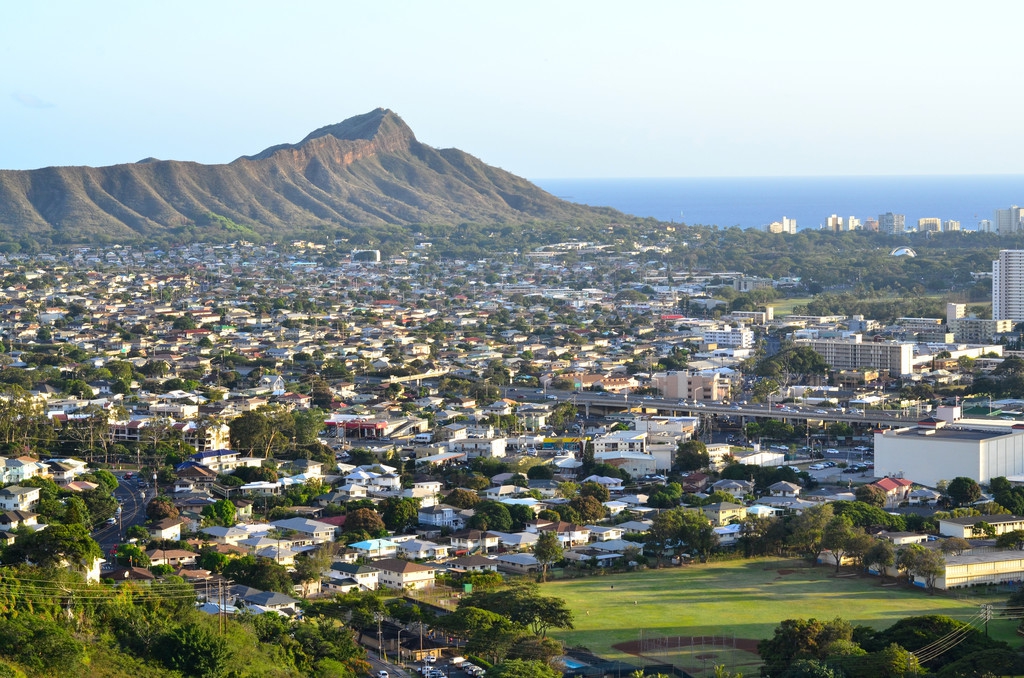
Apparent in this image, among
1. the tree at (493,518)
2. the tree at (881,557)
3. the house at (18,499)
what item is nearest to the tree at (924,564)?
the tree at (881,557)

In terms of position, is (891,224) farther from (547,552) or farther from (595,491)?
(547,552)

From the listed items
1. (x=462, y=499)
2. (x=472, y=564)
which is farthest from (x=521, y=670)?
(x=462, y=499)

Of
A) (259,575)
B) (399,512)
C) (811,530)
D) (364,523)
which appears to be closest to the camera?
(259,575)

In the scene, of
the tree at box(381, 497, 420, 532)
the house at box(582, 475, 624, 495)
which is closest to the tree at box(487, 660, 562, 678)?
the tree at box(381, 497, 420, 532)

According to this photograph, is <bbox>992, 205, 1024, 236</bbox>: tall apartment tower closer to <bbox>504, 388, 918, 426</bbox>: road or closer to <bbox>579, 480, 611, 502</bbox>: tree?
<bbox>504, 388, 918, 426</bbox>: road

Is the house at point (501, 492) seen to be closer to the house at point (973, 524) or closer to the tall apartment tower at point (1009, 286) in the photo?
the house at point (973, 524)
